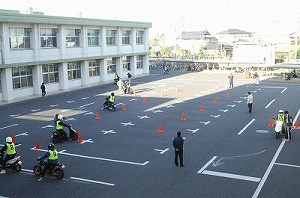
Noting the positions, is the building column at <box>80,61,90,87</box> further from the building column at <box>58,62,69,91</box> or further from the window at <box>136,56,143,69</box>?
the window at <box>136,56,143,69</box>

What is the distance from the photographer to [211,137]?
790 inches

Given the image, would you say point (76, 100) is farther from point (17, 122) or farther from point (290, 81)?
point (290, 81)

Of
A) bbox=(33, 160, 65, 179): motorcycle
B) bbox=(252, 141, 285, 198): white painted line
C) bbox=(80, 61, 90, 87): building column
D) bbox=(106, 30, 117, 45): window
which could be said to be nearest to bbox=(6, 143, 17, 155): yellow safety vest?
bbox=(33, 160, 65, 179): motorcycle

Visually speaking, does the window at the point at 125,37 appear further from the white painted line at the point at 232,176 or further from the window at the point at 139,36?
the white painted line at the point at 232,176

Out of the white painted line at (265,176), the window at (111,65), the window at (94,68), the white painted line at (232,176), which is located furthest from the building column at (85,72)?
the white painted line at (232,176)

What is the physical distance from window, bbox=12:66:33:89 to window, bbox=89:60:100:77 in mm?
10411

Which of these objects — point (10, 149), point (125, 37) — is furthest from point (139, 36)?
point (10, 149)

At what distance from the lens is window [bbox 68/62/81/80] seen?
42219 millimetres

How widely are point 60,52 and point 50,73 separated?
2553mm

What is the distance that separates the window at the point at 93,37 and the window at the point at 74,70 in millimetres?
3577

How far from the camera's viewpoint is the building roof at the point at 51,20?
3238 cm

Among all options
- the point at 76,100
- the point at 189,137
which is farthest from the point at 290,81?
the point at 189,137

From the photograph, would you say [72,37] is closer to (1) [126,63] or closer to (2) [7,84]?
(2) [7,84]

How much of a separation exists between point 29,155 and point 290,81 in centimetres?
3886
